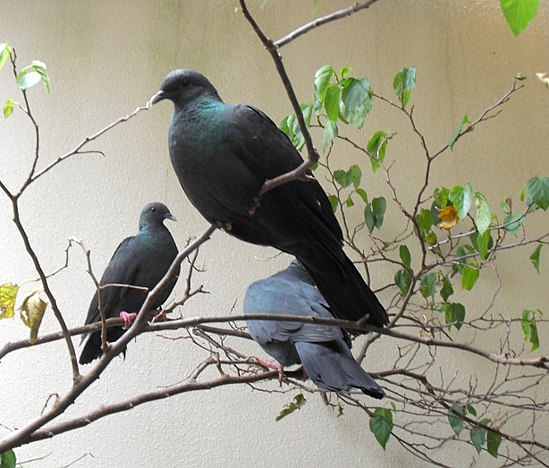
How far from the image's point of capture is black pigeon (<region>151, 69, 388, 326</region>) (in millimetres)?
939

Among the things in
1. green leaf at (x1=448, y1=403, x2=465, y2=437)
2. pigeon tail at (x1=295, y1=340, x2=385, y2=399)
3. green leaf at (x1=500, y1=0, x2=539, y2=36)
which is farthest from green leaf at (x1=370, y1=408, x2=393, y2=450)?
green leaf at (x1=500, y1=0, x2=539, y2=36)

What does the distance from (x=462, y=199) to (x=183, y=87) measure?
568mm

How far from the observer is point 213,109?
976mm

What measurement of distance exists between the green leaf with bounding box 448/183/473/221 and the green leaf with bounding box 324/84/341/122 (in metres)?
0.28

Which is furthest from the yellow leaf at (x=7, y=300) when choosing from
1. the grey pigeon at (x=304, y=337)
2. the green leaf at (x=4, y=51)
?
the grey pigeon at (x=304, y=337)

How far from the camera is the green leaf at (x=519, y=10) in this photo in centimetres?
33

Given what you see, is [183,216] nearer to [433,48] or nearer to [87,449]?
[87,449]

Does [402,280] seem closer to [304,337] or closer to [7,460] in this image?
[304,337]

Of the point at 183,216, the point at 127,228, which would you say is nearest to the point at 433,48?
the point at 183,216

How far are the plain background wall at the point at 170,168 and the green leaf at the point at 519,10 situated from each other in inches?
65.8

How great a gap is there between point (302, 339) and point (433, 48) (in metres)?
1.39

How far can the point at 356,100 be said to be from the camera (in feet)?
3.84

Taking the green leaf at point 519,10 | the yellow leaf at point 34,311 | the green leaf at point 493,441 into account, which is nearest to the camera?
the green leaf at point 519,10

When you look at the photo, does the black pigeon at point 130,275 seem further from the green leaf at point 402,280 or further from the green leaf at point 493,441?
the green leaf at point 493,441
